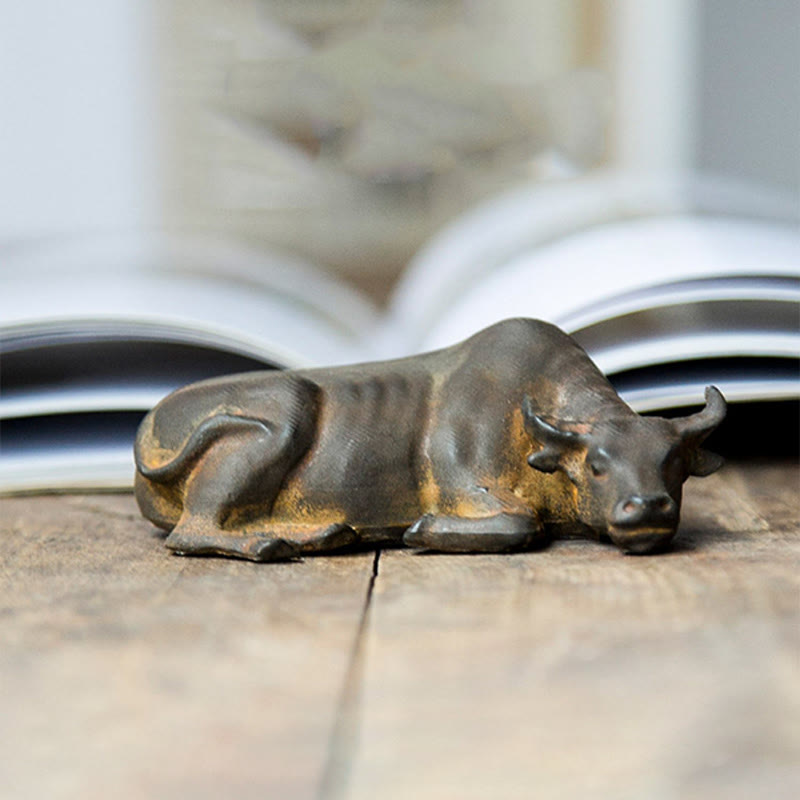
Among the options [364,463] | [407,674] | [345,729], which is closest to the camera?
[345,729]

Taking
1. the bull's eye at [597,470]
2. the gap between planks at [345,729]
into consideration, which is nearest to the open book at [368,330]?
the bull's eye at [597,470]

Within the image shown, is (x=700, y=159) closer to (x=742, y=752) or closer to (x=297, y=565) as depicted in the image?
(x=297, y=565)

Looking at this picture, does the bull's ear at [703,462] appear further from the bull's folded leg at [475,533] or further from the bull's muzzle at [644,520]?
the bull's folded leg at [475,533]

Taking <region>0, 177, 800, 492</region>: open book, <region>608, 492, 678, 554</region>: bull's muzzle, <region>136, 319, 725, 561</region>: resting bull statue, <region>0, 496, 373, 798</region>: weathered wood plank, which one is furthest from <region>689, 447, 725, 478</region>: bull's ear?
<region>0, 496, 373, 798</region>: weathered wood plank

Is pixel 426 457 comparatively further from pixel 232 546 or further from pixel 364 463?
pixel 232 546

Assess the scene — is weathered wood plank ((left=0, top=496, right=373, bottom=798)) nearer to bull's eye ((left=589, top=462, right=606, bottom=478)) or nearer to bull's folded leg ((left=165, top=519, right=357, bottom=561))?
bull's folded leg ((left=165, top=519, right=357, bottom=561))

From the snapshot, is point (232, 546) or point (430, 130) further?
point (430, 130)

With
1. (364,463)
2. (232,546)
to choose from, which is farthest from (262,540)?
(364,463)
